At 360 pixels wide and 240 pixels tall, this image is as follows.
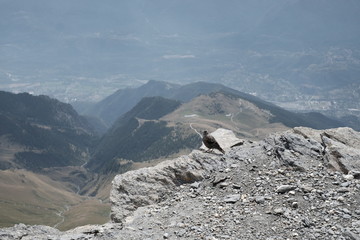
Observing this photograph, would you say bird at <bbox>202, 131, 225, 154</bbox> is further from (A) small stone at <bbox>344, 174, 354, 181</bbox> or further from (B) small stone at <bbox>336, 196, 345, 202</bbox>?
(B) small stone at <bbox>336, 196, 345, 202</bbox>

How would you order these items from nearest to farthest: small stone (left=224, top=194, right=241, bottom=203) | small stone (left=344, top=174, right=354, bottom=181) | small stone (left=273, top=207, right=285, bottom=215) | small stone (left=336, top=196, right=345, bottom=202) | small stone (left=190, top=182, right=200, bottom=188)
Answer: small stone (left=273, top=207, right=285, bottom=215) < small stone (left=336, top=196, right=345, bottom=202) < small stone (left=224, top=194, right=241, bottom=203) < small stone (left=344, top=174, right=354, bottom=181) < small stone (left=190, top=182, right=200, bottom=188)

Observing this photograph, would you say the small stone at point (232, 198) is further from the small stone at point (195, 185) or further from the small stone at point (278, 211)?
the small stone at point (195, 185)

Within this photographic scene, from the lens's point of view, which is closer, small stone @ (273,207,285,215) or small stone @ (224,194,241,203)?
small stone @ (273,207,285,215)

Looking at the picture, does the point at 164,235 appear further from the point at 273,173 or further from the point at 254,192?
the point at 273,173

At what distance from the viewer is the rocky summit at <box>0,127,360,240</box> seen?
66.7 ft

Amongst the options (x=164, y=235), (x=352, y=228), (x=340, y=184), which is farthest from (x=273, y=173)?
(x=164, y=235)

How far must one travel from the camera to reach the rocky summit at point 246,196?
20328mm

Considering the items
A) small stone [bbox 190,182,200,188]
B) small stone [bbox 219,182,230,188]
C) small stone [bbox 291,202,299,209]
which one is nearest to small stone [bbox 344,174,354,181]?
small stone [bbox 291,202,299,209]

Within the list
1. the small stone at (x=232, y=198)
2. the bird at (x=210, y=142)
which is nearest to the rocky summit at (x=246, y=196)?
the small stone at (x=232, y=198)

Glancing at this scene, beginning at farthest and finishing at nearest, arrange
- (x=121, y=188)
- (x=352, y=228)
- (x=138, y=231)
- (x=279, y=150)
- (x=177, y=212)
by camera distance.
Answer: (x=279, y=150) < (x=121, y=188) < (x=177, y=212) < (x=138, y=231) < (x=352, y=228)

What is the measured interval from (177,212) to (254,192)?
4.91m

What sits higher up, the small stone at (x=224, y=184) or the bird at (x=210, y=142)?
the bird at (x=210, y=142)

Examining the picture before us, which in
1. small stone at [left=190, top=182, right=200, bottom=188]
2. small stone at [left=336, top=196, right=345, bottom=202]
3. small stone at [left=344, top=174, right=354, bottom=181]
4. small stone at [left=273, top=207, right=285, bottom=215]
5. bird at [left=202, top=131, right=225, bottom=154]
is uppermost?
bird at [left=202, top=131, right=225, bottom=154]

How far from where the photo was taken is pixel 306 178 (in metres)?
24.5
